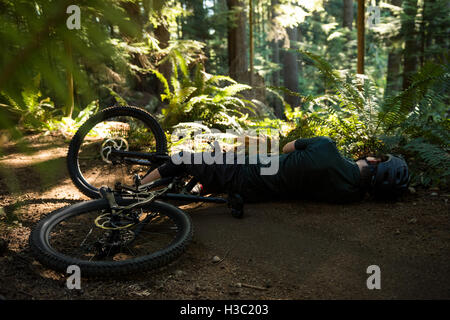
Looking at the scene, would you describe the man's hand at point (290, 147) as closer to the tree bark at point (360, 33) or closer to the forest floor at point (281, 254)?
the forest floor at point (281, 254)

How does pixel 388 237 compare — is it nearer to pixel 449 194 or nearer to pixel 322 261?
pixel 322 261

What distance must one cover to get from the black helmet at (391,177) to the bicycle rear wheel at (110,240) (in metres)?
2.10

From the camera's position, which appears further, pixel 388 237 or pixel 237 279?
pixel 388 237

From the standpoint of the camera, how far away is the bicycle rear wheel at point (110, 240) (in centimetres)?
228

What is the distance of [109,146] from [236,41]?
6.78m

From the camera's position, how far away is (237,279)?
7.97ft

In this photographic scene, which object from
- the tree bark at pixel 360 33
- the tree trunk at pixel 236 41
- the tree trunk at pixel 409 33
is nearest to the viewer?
the tree bark at pixel 360 33

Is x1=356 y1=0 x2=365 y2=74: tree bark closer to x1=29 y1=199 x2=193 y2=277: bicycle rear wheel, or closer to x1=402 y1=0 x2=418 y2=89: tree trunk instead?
x1=402 y1=0 x2=418 y2=89: tree trunk

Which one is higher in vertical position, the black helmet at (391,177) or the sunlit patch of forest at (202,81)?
the sunlit patch of forest at (202,81)

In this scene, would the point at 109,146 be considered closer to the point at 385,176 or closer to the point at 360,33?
the point at 385,176

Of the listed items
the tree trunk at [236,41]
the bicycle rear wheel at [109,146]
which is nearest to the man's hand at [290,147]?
the bicycle rear wheel at [109,146]

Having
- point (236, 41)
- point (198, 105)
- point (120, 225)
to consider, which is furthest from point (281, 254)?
point (236, 41)
